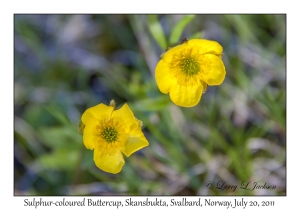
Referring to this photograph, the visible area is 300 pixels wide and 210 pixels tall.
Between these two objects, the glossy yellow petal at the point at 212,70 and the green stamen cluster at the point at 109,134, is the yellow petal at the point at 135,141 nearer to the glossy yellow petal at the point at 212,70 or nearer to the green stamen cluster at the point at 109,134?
the green stamen cluster at the point at 109,134

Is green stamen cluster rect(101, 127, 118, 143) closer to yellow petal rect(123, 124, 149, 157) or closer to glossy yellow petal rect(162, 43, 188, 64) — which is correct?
yellow petal rect(123, 124, 149, 157)

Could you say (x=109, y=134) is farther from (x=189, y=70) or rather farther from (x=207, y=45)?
(x=207, y=45)

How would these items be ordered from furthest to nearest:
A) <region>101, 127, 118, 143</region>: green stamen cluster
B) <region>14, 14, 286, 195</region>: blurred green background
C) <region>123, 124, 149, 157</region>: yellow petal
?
<region>14, 14, 286, 195</region>: blurred green background, <region>101, 127, 118, 143</region>: green stamen cluster, <region>123, 124, 149, 157</region>: yellow petal

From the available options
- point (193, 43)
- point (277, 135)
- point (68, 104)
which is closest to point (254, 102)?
point (277, 135)

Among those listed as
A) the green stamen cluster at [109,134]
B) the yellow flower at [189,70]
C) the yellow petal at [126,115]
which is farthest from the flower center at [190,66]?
the green stamen cluster at [109,134]

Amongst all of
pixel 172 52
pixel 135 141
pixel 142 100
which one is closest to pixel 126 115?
pixel 135 141

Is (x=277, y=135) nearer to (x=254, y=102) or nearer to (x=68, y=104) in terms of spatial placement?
(x=254, y=102)

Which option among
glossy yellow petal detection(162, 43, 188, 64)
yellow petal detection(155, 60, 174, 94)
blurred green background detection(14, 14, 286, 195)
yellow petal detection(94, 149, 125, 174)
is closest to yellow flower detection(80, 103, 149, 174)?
yellow petal detection(94, 149, 125, 174)
